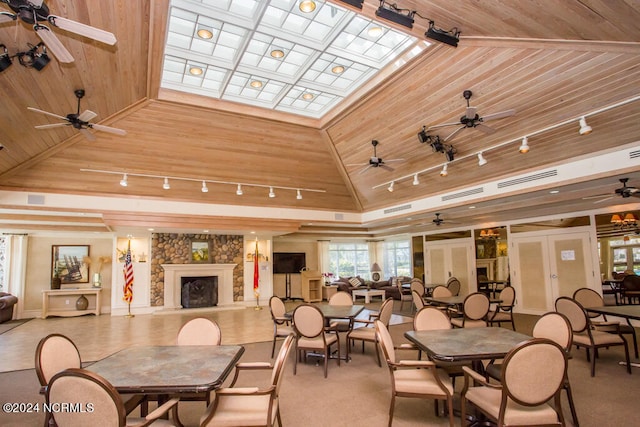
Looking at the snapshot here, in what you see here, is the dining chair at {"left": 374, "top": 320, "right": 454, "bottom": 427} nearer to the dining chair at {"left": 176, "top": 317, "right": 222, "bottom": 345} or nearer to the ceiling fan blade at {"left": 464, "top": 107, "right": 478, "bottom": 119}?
the dining chair at {"left": 176, "top": 317, "right": 222, "bottom": 345}

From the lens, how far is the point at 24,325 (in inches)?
352

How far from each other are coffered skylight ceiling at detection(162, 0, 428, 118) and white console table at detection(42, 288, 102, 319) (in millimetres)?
7936

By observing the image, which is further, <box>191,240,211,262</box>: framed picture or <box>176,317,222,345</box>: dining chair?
<box>191,240,211,262</box>: framed picture

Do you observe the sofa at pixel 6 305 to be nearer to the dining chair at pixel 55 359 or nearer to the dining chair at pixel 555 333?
the dining chair at pixel 55 359

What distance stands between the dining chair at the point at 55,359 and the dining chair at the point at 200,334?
0.78 metres

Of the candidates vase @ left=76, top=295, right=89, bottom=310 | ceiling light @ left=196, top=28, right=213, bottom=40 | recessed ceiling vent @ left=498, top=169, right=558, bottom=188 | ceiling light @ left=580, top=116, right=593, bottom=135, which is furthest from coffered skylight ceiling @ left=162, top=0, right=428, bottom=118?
vase @ left=76, top=295, right=89, bottom=310

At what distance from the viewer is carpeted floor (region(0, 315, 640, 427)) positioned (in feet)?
10.8

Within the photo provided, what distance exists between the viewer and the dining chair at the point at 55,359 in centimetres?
248

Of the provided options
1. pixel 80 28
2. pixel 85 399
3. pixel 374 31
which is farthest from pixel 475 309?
pixel 80 28

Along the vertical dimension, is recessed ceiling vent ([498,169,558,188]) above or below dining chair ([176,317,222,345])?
above

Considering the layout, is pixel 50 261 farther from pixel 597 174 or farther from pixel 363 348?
pixel 597 174

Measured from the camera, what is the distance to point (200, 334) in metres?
3.62

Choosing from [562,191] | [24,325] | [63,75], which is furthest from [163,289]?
[562,191]

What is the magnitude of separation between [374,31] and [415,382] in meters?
4.44
